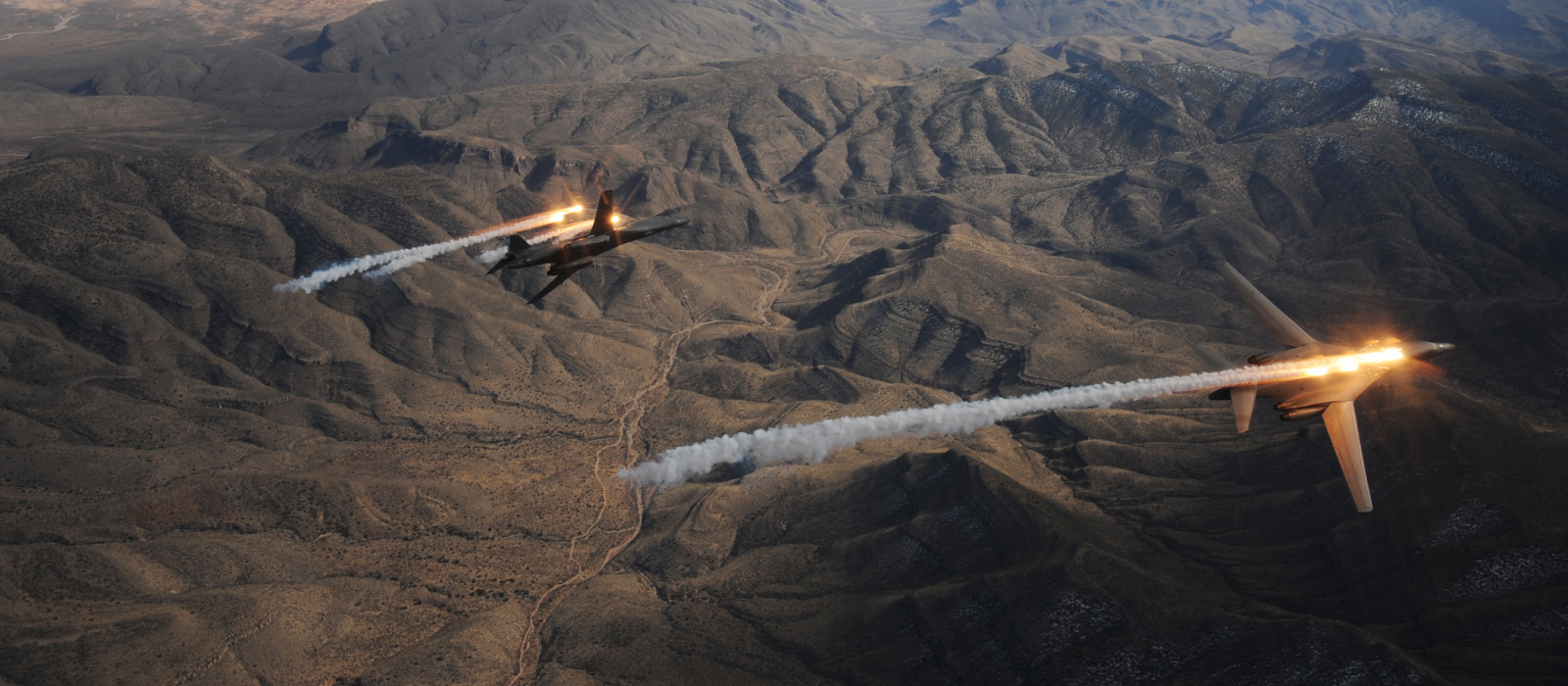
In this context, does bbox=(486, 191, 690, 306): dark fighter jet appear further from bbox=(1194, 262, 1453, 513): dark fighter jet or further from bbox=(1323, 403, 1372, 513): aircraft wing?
bbox=(1323, 403, 1372, 513): aircraft wing

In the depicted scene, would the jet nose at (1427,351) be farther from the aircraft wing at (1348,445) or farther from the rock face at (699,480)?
the rock face at (699,480)

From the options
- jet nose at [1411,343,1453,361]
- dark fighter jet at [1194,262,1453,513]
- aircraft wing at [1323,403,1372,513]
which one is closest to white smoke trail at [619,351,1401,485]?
dark fighter jet at [1194,262,1453,513]

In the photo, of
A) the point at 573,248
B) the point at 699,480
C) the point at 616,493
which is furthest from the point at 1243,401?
the point at 616,493

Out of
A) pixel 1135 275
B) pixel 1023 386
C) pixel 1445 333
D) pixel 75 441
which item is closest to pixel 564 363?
pixel 75 441

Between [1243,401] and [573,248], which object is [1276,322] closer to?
[1243,401]

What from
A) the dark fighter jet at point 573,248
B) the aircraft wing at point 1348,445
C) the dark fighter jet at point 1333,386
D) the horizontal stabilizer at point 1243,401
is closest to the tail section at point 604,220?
the dark fighter jet at point 573,248
